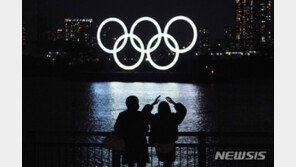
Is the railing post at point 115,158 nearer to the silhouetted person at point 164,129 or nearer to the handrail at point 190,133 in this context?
the handrail at point 190,133

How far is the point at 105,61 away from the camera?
117m

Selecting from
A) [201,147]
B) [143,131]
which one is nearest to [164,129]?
[143,131]

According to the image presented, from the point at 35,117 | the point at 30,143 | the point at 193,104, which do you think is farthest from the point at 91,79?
the point at 30,143

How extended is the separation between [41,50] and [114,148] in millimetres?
173398

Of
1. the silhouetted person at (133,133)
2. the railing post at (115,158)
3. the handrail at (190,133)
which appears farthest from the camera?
the railing post at (115,158)

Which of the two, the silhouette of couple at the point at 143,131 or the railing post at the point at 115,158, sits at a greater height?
the silhouette of couple at the point at 143,131

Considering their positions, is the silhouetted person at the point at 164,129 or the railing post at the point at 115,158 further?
the railing post at the point at 115,158

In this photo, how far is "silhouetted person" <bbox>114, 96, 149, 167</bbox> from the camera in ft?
29.9

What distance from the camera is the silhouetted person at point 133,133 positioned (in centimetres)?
910

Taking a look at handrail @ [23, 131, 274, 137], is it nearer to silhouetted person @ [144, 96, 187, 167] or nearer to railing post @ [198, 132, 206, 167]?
railing post @ [198, 132, 206, 167]

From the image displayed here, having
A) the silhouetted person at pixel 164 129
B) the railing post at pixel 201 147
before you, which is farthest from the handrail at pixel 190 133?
the silhouetted person at pixel 164 129

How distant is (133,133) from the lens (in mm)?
9164

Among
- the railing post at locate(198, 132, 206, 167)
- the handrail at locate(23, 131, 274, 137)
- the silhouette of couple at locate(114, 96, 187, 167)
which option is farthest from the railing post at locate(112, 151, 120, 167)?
the railing post at locate(198, 132, 206, 167)

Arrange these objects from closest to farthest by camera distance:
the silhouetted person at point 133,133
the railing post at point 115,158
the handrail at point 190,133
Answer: the silhouetted person at point 133,133 < the handrail at point 190,133 < the railing post at point 115,158
